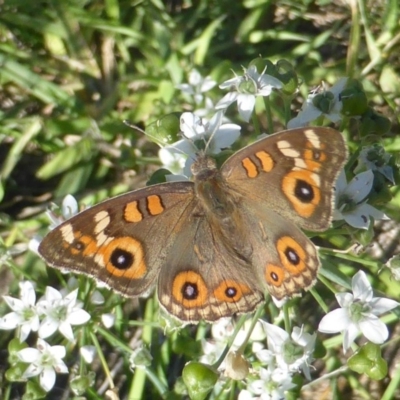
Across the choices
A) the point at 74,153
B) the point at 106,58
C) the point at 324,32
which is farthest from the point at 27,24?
the point at 324,32

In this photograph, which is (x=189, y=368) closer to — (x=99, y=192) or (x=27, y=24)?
(x=99, y=192)

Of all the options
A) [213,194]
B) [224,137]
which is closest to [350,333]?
[213,194]

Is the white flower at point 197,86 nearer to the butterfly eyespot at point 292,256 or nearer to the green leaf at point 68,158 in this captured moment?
the green leaf at point 68,158

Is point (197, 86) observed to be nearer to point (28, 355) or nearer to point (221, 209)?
point (221, 209)

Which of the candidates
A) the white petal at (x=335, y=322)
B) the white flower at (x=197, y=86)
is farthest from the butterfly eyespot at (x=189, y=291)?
the white flower at (x=197, y=86)

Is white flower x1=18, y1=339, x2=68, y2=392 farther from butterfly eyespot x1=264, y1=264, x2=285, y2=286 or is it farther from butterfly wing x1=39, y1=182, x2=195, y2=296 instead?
butterfly eyespot x1=264, y1=264, x2=285, y2=286

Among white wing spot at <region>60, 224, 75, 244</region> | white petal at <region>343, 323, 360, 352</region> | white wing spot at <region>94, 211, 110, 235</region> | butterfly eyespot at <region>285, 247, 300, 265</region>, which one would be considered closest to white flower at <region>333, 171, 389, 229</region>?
butterfly eyespot at <region>285, 247, 300, 265</region>
